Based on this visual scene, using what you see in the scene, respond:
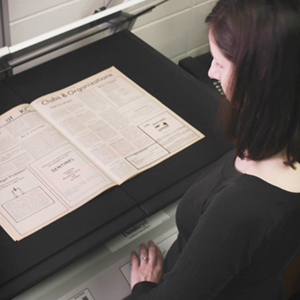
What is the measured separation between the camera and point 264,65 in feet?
2.00

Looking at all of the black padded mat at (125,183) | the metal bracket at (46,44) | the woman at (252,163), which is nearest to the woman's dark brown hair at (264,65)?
the woman at (252,163)

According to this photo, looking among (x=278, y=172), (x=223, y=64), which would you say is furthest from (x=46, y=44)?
(x=278, y=172)

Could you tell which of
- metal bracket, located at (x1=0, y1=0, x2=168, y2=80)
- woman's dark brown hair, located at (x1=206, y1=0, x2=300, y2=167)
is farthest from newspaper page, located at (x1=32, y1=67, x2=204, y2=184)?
woman's dark brown hair, located at (x1=206, y1=0, x2=300, y2=167)

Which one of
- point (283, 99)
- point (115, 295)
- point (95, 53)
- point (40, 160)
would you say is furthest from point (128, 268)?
point (95, 53)

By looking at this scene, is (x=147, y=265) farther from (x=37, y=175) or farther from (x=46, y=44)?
(x=46, y=44)

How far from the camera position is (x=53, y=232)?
84 centimetres

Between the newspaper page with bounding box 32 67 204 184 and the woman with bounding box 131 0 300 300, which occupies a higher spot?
the woman with bounding box 131 0 300 300

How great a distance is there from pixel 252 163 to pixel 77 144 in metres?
0.43

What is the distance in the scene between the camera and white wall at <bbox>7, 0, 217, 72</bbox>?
4.09ft

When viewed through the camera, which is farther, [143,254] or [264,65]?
[143,254]

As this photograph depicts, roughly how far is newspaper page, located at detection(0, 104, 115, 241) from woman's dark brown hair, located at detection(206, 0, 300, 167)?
0.38 metres

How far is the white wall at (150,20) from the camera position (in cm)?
125

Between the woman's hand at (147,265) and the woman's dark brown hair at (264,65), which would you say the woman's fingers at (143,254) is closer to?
the woman's hand at (147,265)

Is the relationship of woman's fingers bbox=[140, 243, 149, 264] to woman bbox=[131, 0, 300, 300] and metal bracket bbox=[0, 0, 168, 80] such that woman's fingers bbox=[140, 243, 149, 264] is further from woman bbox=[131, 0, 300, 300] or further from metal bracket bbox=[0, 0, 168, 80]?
metal bracket bbox=[0, 0, 168, 80]
